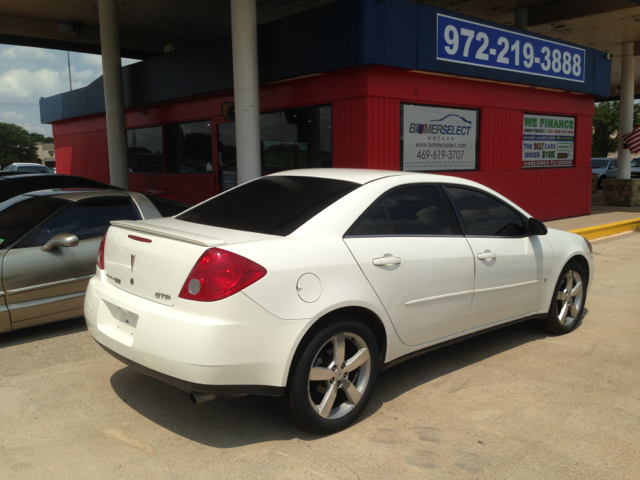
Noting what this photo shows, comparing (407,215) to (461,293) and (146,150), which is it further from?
(146,150)

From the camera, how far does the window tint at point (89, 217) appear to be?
209 inches

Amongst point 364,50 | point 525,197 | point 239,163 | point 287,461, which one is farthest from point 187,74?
point 287,461

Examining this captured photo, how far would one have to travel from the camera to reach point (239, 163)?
10203 millimetres

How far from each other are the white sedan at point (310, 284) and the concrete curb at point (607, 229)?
7.84 m

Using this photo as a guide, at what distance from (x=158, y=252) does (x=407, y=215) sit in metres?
1.70

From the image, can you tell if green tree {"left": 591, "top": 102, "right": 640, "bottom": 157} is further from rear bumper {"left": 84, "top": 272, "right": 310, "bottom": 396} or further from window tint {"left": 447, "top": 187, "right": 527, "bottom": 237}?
rear bumper {"left": 84, "top": 272, "right": 310, "bottom": 396}

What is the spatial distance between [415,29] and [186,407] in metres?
8.06

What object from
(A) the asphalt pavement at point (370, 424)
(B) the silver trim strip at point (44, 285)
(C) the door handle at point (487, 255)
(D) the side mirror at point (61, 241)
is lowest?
(A) the asphalt pavement at point (370, 424)

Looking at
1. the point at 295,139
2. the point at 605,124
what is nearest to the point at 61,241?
the point at 295,139

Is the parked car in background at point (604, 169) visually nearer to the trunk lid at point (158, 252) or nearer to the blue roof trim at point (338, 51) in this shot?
the blue roof trim at point (338, 51)

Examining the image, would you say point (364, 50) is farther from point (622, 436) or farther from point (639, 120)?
point (639, 120)

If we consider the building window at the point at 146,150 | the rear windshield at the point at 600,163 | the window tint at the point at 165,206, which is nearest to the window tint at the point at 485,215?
the window tint at the point at 165,206

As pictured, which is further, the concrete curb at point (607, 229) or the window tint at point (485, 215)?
the concrete curb at point (607, 229)

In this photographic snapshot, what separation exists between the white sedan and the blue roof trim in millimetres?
5514
